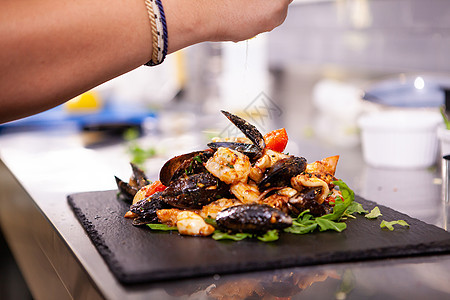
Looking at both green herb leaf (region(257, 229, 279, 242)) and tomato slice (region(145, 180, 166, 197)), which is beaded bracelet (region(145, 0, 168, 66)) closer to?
tomato slice (region(145, 180, 166, 197))

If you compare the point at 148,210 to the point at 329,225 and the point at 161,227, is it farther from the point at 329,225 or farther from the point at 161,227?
the point at 329,225

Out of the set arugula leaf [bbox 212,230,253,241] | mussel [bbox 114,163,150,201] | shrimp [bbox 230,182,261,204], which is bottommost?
mussel [bbox 114,163,150,201]

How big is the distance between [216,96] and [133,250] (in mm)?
5186

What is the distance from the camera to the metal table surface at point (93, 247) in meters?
1.11

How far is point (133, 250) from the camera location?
131cm

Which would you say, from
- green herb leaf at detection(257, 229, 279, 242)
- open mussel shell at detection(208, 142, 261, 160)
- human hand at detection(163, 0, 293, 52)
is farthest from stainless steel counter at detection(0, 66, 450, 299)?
human hand at detection(163, 0, 293, 52)

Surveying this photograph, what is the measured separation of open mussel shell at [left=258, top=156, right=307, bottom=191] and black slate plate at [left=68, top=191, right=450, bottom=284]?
0.19 metres

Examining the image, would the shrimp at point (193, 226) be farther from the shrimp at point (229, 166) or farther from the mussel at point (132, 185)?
the mussel at point (132, 185)

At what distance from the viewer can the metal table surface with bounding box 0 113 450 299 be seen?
1.11 m

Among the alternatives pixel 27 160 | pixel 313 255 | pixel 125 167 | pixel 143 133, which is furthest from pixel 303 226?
pixel 143 133

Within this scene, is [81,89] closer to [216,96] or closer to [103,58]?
[103,58]

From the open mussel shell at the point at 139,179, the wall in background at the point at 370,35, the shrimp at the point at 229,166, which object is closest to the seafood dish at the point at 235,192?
the shrimp at the point at 229,166

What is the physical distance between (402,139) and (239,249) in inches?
59.4

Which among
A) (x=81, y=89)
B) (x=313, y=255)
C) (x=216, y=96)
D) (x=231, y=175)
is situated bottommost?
(x=216, y=96)
